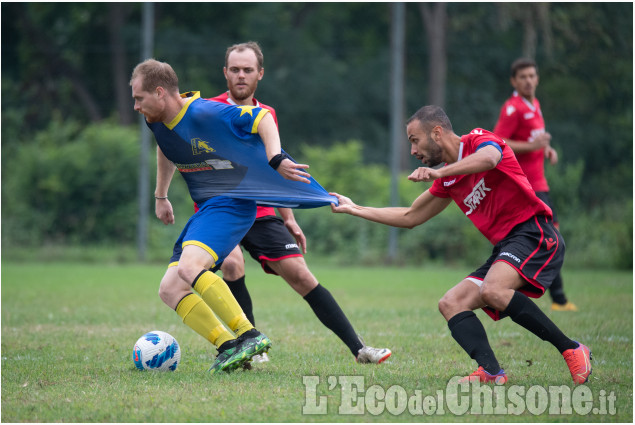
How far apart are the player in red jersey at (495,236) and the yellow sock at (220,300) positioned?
2.77 feet

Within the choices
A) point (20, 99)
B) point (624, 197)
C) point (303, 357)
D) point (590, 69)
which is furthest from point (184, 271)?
point (590, 69)

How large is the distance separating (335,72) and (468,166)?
21.2m

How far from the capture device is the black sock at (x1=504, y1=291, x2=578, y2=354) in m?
4.37

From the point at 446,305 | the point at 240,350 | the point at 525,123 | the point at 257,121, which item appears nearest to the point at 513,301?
the point at 446,305

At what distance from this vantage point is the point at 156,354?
15.7 feet

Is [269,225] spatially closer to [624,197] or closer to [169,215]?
[169,215]

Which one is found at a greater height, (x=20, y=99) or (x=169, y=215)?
(x=20, y=99)

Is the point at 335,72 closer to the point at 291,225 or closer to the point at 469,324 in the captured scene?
the point at 291,225

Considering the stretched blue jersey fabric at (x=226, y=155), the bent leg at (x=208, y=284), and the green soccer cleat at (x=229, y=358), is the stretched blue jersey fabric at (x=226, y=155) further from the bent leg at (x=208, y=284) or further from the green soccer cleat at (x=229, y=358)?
the green soccer cleat at (x=229, y=358)

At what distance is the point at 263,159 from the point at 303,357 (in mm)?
1521

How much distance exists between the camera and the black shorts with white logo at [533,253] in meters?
4.40

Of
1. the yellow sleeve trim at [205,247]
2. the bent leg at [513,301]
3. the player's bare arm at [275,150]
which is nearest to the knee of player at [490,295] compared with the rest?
→ the bent leg at [513,301]

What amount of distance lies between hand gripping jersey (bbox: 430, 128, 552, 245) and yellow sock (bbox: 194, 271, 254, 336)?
4.85 feet

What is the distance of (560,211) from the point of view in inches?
632
